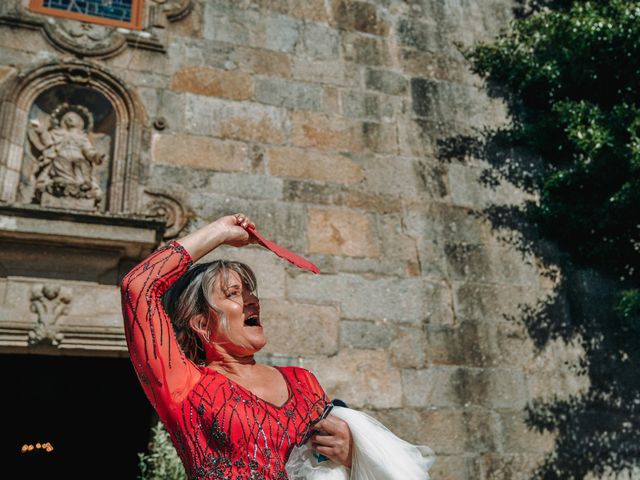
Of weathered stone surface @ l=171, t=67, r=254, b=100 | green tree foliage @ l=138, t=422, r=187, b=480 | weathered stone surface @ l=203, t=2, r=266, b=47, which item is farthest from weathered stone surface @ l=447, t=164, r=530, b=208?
green tree foliage @ l=138, t=422, r=187, b=480

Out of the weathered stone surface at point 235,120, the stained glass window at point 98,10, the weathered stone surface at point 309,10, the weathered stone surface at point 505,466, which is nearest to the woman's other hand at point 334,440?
the weathered stone surface at point 505,466

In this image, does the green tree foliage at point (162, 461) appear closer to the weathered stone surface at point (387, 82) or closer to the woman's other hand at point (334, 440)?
the woman's other hand at point (334, 440)

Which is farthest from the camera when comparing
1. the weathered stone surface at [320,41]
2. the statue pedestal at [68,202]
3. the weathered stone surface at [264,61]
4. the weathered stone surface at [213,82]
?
the weathered stone surface at [320,41]

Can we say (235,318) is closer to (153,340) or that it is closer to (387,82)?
(153,340)

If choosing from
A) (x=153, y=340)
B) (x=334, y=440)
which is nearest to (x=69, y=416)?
(x=153, y=340)

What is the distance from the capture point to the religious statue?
170 inches

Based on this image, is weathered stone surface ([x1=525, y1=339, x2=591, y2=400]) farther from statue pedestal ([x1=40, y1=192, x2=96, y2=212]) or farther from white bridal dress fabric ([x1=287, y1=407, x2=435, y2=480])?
statue pedestal ([x1=40, y1=192, x2=96, y2=212])

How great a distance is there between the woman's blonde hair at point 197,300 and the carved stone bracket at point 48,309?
2.09 metres

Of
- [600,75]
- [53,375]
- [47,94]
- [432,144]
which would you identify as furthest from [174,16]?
[600,75]

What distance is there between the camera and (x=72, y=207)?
429 centimetres

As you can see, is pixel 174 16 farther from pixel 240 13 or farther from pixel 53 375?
pixel 53 375

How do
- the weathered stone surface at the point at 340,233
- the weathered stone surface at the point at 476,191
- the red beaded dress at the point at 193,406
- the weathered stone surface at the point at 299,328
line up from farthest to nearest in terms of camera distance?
the weathered stone surface at the point at 476,191
the weathered stone surface at the point at 340,233
the weathered stone surface at the point at 299,328
the red beaded dress at the point at 193,406

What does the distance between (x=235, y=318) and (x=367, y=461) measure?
0.62 metres

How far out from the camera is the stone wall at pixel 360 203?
15.1ft
